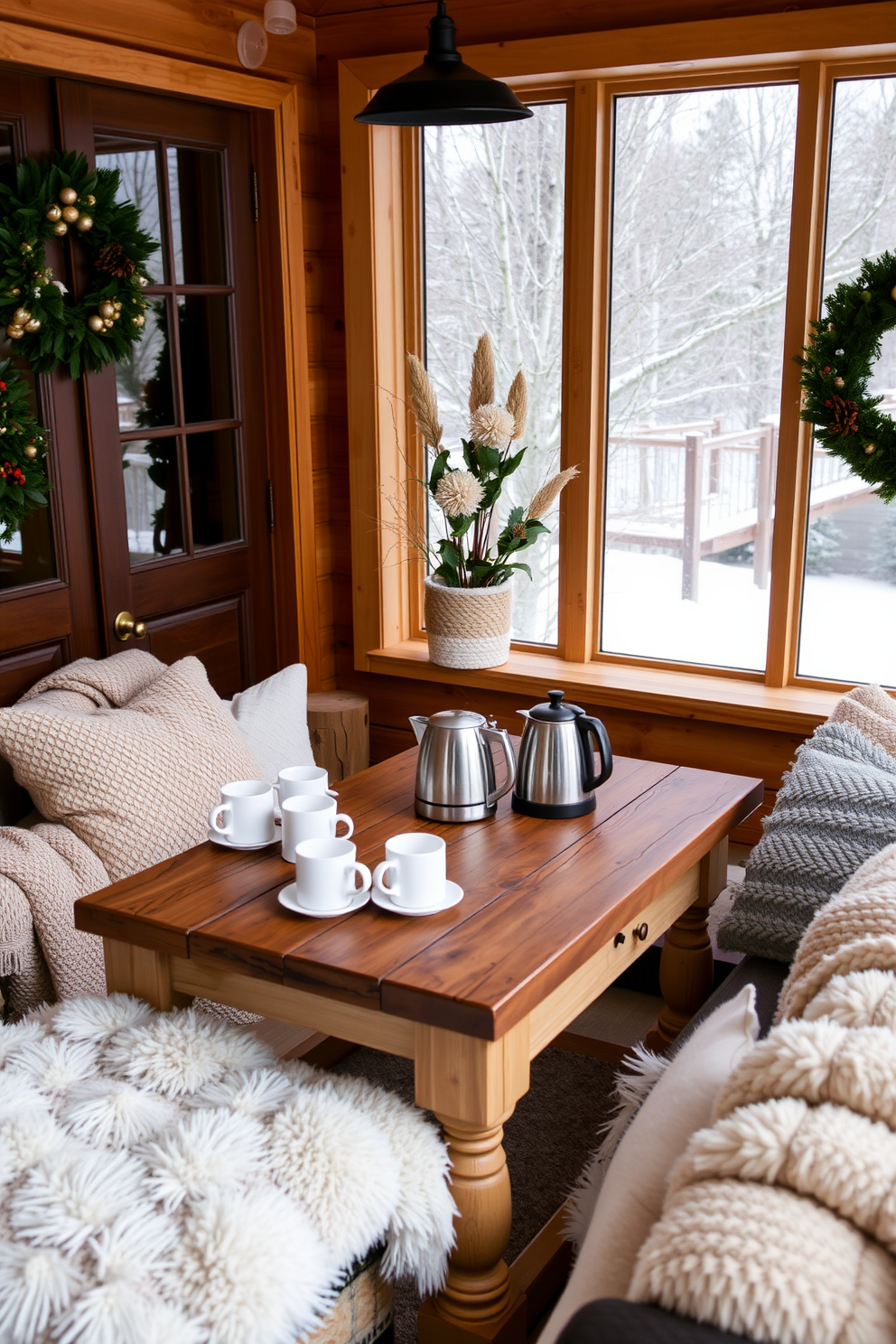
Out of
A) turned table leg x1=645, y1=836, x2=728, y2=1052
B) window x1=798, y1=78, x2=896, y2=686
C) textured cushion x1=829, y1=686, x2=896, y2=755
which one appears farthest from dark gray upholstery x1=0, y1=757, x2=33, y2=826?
window x1=798, y1=78, x2=896, y2=686

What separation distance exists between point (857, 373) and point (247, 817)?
71.2 inches

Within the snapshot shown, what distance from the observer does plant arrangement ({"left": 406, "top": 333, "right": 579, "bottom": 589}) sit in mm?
3066

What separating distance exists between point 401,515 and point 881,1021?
266 centimetres

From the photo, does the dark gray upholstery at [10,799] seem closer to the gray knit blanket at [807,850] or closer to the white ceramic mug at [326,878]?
the white ceramic mug at [326,878]

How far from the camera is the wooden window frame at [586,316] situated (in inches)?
114

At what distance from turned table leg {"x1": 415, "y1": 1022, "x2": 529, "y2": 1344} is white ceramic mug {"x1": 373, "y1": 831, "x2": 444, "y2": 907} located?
0.21 m

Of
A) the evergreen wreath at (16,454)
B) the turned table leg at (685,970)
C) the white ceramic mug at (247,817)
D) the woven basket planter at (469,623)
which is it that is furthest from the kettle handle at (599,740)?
the evergreen wreath at (16,454)

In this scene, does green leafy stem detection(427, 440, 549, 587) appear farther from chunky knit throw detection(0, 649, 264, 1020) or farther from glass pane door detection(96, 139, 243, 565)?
chunky knit throw detection(0, 649, 264, 1020)

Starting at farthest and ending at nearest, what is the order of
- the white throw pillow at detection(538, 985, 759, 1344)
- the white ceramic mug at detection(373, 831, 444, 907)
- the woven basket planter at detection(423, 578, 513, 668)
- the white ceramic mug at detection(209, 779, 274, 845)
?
the woven basket planter at detection(423, 578, 513, 668) → the white ceramic mug at detection(209, 779, 274, 845) → the white ceramic mug at detection(373, 831, 444, 907) → the white throw pillow at detection(538, 985, 759, 1344)

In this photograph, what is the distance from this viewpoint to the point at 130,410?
10.0 ft

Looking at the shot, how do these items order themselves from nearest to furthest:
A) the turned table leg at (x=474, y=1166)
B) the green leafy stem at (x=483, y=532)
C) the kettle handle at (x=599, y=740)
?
the turned table leg at (x=474, y=1166) → the kettle handle at (x=599, y=740) → the green leafy stem at (x=483, y=532)

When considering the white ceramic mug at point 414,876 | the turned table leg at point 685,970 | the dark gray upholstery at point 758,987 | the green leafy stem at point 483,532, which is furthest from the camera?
the green leafy stem at point 483,532

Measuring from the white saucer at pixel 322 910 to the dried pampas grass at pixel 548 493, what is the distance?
62.8 inches

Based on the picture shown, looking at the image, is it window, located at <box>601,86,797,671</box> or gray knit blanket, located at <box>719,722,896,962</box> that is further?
window, located at <box>601,86,797,671</box>
